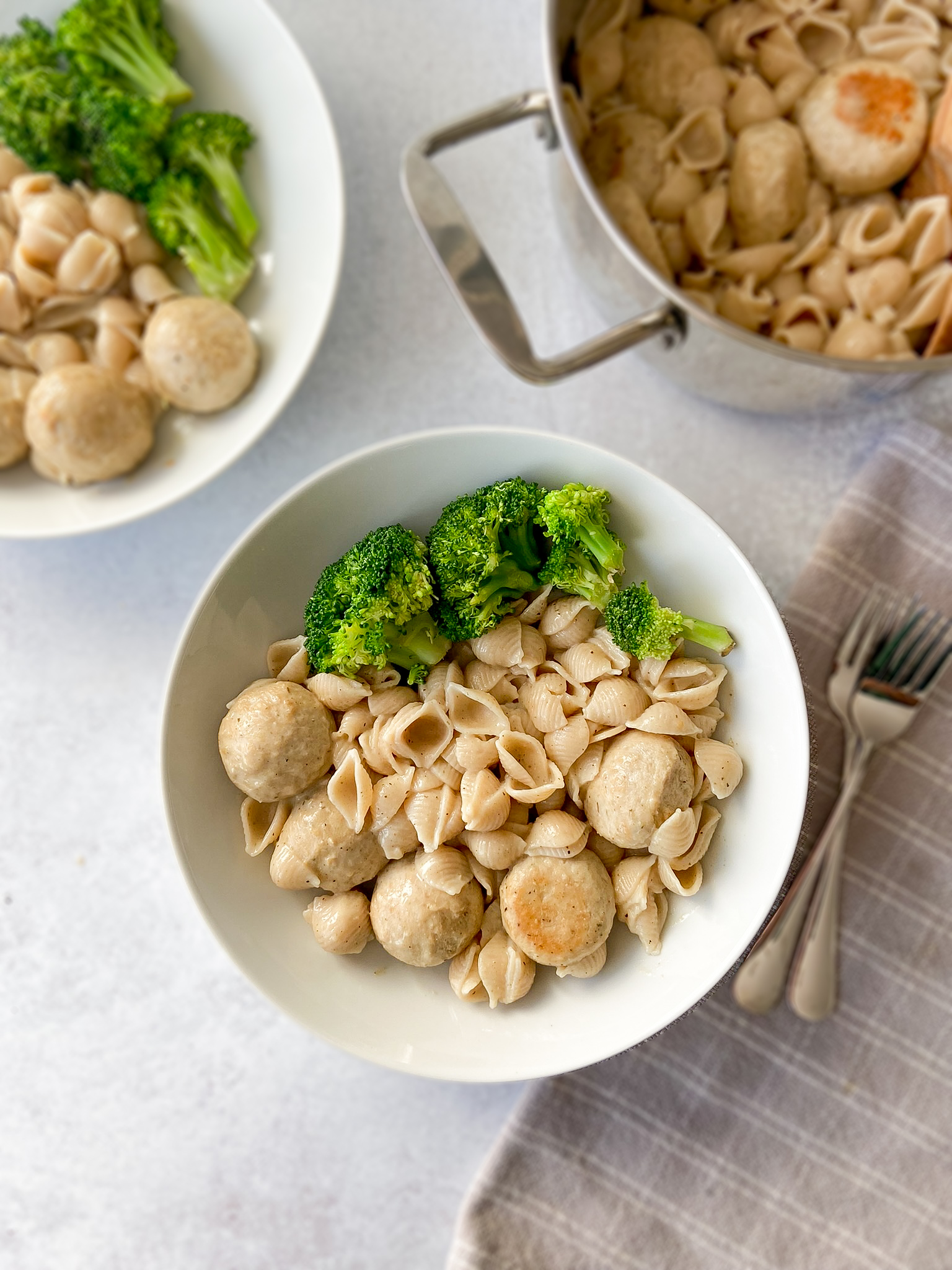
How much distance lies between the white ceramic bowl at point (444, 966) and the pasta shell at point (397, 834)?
0.64 ft

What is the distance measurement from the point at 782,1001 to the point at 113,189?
2.20m

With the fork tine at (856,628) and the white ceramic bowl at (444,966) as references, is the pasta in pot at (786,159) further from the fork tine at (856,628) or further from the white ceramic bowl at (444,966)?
the white ceramic bowl at (444,966)

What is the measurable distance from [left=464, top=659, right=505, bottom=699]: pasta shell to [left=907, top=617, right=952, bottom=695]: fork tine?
91 centimetres

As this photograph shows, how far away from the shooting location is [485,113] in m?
1.73

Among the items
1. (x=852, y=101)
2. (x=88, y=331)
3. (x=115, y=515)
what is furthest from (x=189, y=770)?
(x=852, y=101)

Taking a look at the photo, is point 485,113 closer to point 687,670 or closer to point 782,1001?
point 687,670

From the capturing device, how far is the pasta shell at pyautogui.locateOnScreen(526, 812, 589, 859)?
1558mm

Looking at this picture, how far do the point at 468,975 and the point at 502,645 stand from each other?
0.54 metres

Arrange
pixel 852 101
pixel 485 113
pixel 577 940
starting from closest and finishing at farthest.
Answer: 1. pixel 577 940
2. pixel 485 113
3. pixel 852 101

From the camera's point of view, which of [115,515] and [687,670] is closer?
[687,670]

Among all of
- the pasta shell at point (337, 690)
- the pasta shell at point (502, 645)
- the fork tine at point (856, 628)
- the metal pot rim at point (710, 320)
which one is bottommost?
the fork tine at point (856, 628)

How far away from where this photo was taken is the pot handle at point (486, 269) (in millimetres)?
1722

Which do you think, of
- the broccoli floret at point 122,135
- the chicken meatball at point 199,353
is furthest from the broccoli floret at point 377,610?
the broccoli floret at point 122,135

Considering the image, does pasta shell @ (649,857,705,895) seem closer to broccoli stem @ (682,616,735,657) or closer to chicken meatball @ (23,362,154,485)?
broccoli stem @ (682,616,735,657)
